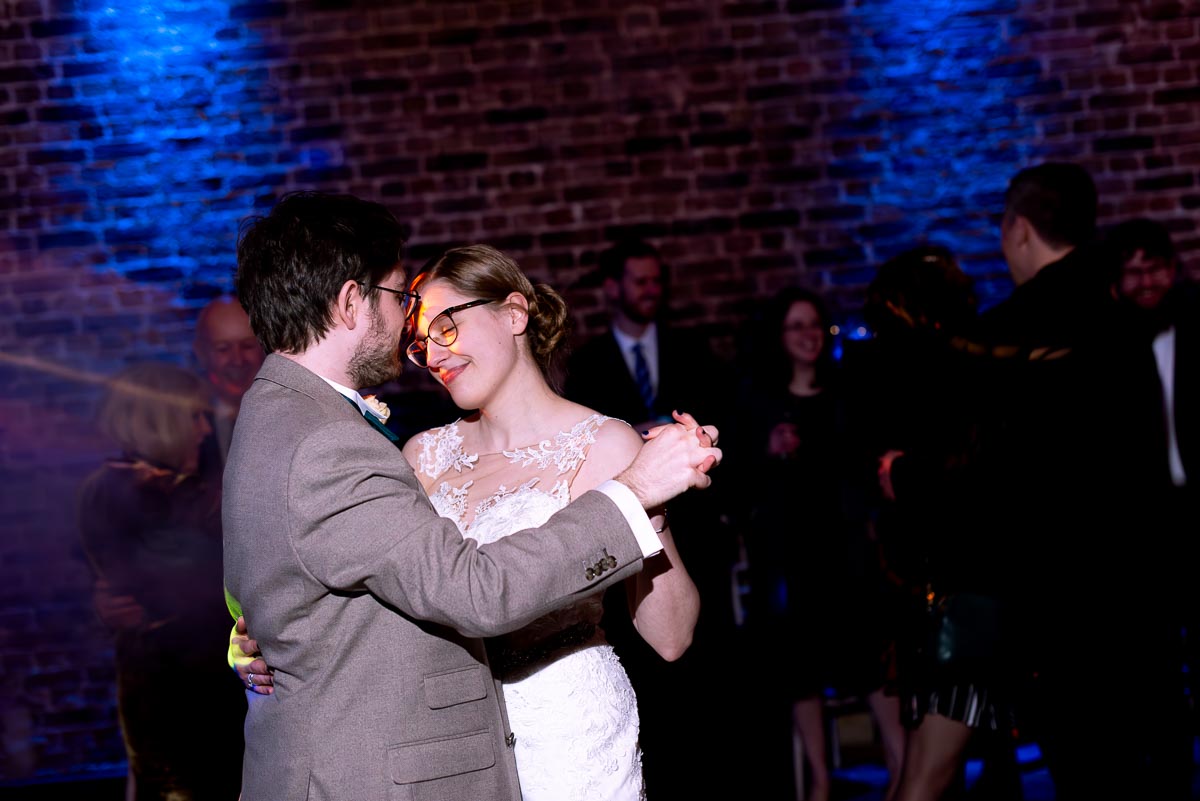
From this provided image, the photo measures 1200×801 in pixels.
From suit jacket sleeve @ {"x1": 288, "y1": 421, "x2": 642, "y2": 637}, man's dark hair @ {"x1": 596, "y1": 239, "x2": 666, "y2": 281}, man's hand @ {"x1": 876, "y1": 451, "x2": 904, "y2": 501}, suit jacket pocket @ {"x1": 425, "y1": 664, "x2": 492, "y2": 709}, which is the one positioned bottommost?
suit jacket pocket @ {"x1": 425, "y1": 664, "x2": 492, "y2": 709}

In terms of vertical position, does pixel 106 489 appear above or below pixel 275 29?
below

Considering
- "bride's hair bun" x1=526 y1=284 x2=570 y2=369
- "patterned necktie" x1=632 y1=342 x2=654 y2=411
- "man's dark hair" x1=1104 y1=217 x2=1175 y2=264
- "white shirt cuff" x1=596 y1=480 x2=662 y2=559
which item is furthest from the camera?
"patterned necktie" x1=632 y1=342 x2=654 y2=411

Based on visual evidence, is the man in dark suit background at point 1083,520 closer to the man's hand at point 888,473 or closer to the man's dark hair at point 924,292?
the man's hand at point 888,473

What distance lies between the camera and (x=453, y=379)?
231 centimetres

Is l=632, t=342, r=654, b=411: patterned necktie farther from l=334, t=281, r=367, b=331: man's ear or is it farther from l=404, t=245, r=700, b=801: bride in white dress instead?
l=334, t=281, r=367, b=331: man's ear

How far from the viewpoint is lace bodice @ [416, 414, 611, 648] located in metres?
2.16

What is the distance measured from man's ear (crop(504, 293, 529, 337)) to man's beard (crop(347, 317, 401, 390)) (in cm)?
51

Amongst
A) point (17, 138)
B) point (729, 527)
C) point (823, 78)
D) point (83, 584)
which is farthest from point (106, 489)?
point (823, 78)

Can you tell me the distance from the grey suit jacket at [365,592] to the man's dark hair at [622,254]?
2726 millimetres

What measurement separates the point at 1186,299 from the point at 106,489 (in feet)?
13.1

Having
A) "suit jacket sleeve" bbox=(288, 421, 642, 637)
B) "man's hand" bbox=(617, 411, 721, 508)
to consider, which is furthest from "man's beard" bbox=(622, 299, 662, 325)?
"suit jacket sleeve" bbox=(288, 421, 642, 637)

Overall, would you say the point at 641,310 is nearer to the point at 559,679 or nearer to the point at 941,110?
the point at 941,110

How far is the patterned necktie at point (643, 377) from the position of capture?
14.6 ft

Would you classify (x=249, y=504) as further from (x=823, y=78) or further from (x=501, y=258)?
(x=823, y=78)
